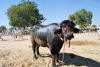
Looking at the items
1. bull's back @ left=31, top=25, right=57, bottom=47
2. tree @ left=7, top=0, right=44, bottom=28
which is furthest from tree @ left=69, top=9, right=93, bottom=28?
bull's back @ left=31, top=25, right=57, bottom=47

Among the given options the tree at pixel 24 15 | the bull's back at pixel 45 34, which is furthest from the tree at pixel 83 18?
the bull's back at pixel 45 34

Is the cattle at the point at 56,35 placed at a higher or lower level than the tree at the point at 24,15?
lower

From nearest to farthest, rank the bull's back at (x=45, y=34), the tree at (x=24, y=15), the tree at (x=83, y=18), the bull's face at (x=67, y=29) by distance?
1. the bull's face at (x=67, y=29)
2. the bull's back at (x=45, y=34)
3. the tree at (x=24, y=15)
4. the tree at (x=83, y=18)

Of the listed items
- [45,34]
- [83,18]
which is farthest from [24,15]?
[45,34]

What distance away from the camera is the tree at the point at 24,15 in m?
43.9

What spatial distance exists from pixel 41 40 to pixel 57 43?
3.46 ft

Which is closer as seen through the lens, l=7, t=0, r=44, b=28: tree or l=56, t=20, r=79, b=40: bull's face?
l=56, t=20, r=79, b=40: bull's face

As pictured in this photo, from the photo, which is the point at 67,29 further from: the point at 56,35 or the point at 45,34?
the point at 45,34

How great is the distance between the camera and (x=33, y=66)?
223 inches

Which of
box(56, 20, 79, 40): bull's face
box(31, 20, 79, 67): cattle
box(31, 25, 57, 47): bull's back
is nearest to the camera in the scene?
box(56, 20, 79, 40): bull's face

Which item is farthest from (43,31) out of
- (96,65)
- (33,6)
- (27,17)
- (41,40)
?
(33,6)

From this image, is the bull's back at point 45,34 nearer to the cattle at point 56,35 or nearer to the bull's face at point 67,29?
the cattle at point 56,35

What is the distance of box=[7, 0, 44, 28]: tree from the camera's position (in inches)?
1730

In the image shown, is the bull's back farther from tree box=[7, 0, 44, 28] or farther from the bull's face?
tree box=[7, 0, 44, 28]
